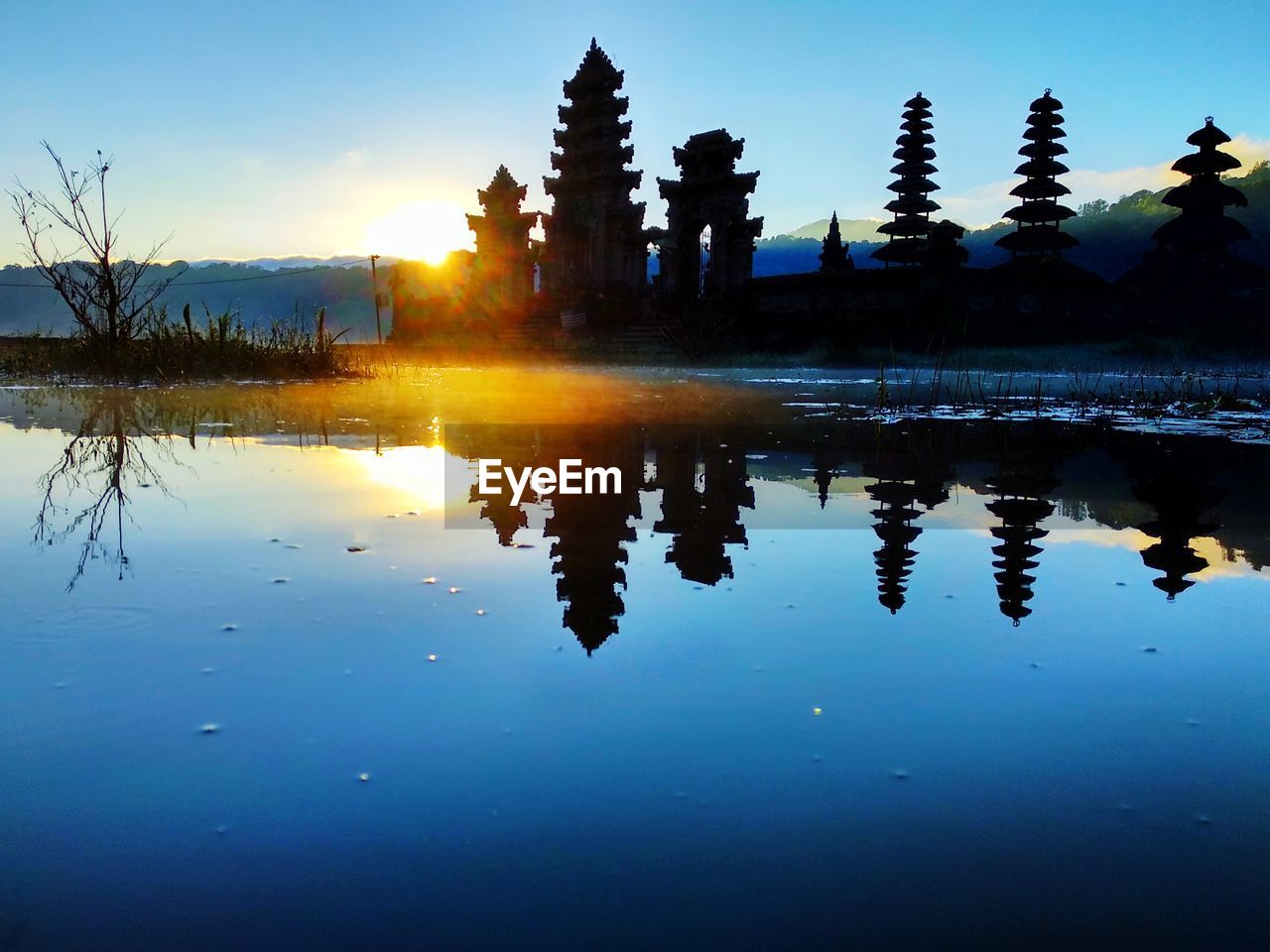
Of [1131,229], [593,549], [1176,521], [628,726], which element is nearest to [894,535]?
[593,549]

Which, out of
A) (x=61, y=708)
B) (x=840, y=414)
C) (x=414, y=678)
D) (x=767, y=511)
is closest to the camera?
(x=61, y=708)

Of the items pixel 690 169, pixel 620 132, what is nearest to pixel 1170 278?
pixel 690 169

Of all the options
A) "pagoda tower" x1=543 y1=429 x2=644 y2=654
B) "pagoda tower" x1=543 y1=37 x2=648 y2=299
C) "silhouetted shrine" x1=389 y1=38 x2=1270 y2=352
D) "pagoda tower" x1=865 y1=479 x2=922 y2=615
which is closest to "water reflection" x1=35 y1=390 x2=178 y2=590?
"pagoda tower" x1=543 y1=429 x2=644 y2=654

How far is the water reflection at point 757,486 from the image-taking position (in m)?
3.68

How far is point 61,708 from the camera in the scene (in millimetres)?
2123

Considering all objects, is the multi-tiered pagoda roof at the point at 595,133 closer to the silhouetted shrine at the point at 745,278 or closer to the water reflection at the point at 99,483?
the silhouetted shrine at the point at 745,278

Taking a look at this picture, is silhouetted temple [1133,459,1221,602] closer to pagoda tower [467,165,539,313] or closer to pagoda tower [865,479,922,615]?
pagoda tower [865,479,922,615]

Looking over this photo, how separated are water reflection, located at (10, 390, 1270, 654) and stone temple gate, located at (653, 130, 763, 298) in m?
19.6

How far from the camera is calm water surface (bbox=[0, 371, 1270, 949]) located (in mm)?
1435

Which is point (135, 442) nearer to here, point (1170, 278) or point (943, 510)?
point (943, 510)

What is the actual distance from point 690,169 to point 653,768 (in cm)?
2869

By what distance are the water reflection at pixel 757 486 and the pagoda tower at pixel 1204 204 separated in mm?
30213

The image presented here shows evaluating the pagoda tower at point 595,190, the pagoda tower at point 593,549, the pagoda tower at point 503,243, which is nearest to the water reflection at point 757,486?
the pagoda tower at point 593,549

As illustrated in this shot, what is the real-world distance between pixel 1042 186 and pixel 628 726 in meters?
38.7
